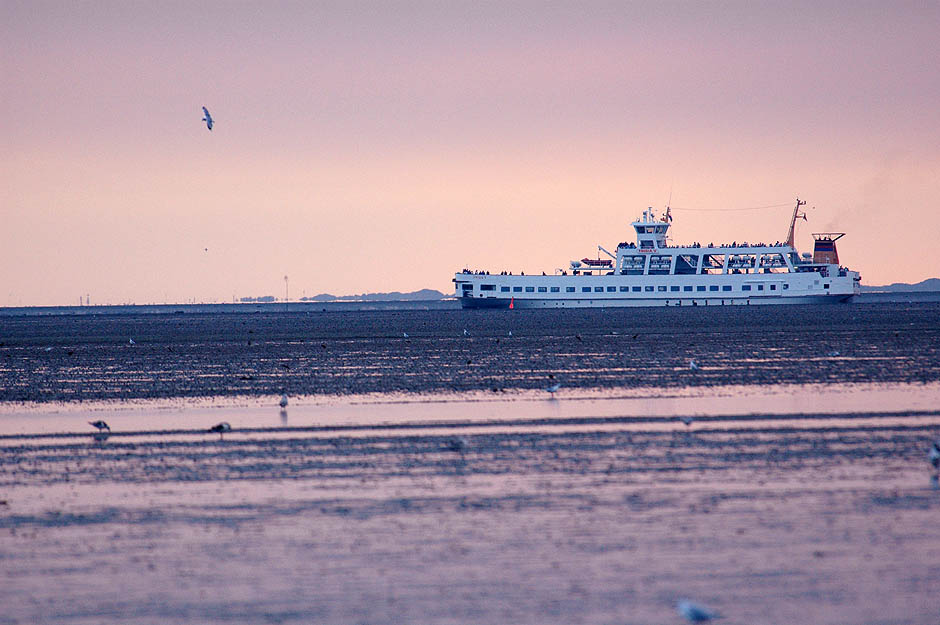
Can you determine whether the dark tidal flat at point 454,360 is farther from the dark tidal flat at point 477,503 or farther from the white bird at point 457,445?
the white bird at point 457,445

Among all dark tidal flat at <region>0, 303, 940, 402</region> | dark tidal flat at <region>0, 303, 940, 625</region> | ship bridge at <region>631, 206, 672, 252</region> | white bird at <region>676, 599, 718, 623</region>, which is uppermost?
ship bridge at <region>631, 206, 672, 252</region>

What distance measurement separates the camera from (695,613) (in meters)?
9.81

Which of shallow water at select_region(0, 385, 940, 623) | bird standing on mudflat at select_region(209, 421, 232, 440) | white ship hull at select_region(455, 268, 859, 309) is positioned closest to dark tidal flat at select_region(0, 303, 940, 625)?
shallow water at select_region(0, 385, 940, 623)

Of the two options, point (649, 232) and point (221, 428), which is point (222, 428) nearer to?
point (221, 428)

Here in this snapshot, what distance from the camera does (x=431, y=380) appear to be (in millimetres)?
32500

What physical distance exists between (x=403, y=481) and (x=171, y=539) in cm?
403

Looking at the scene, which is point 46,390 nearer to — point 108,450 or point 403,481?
point 108,450

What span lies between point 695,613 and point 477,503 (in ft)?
16.9

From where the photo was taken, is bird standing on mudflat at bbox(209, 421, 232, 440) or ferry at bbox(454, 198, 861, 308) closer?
bird standing on mudflat at bbox(209, 421, 232, 440)

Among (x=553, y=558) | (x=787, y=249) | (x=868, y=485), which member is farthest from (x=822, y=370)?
(x=787, y=249)

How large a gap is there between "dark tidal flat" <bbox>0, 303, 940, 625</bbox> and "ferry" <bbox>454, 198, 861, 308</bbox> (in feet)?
317

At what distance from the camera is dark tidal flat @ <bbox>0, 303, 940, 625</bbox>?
1070 cm

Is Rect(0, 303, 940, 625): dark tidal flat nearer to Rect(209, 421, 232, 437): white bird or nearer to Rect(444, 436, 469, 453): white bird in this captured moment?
Rect(444, 436, 469, 453): white bird

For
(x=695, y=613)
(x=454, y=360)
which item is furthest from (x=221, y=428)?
(x=454, y=360)
